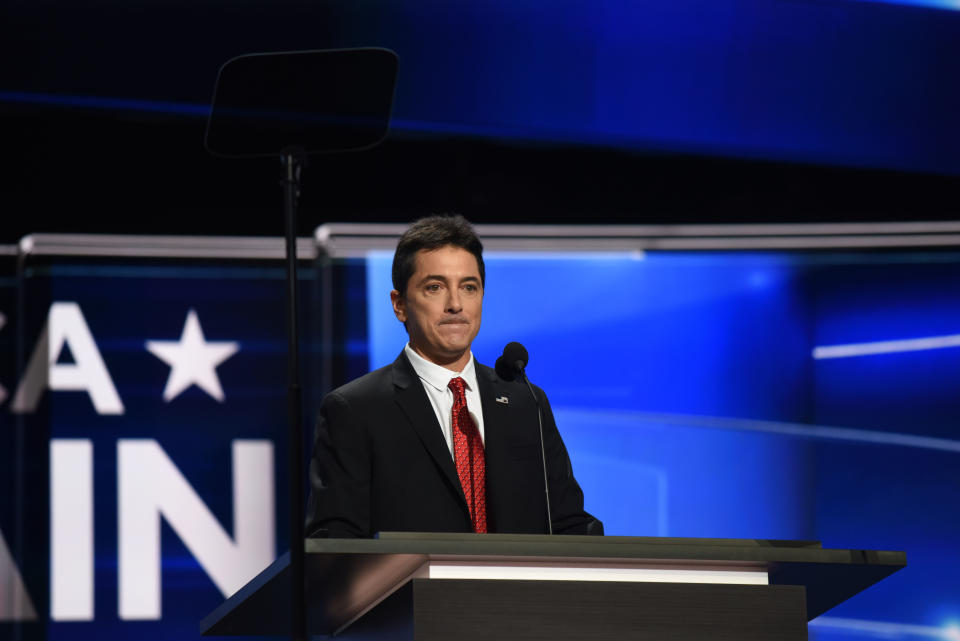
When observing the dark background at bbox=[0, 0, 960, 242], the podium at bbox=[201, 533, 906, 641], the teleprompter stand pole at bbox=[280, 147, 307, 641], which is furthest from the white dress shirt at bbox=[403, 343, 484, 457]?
the dark background at bbox=[0, 0, 960, 242]

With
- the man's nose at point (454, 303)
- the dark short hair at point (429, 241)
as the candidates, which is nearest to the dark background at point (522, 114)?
the dark short hair at point (429, 241)

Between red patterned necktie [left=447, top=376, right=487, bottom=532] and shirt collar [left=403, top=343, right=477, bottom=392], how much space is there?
3cm

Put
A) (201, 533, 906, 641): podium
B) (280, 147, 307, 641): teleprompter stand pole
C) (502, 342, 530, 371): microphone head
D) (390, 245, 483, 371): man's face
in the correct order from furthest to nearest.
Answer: (390, 245, 483, 371): man's face < (502, 342, 530, 371): microphone head < (280, 147, 307, 641): teleprompter stand pole < (201, 533, 906, 641): podium

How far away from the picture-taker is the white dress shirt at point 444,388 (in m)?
2.07

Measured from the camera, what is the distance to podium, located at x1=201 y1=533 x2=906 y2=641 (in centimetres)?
136

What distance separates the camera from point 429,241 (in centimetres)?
210

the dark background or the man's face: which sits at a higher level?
the dark background

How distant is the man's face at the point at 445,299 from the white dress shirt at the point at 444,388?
1.2 inches

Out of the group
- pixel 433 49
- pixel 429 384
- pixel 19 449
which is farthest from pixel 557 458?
pixel 19 449

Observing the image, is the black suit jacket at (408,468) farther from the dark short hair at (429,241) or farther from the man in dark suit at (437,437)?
the dark short hair at (429,241)

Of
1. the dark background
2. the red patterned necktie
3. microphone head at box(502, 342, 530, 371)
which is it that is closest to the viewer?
microphone head at box(502, 342, 530, 371)

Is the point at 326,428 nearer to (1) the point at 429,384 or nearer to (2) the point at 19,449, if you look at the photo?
(1) the point at 429,384

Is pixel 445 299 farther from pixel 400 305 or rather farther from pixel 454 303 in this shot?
pixel 400 305

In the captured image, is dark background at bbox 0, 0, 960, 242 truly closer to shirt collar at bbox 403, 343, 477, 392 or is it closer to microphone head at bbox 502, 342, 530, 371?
shirt collar at bbox 403, 343, 477, 392
